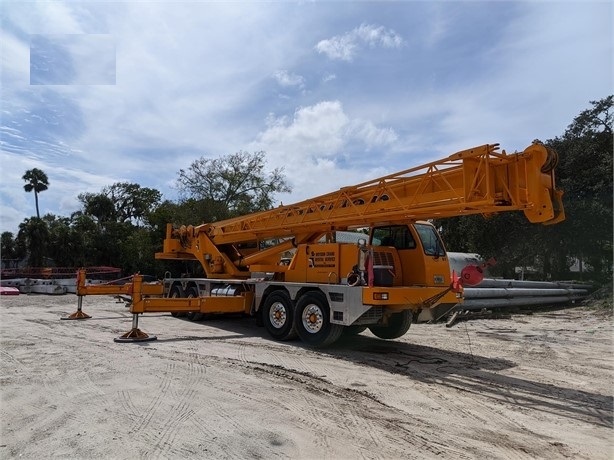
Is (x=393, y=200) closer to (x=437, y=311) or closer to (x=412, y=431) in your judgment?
(x=437, y=311)

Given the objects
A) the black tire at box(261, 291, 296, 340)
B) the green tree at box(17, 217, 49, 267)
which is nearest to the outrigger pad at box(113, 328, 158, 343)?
the black tire at box(261, 291, 296, 340)

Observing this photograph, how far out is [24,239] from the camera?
1699 inches

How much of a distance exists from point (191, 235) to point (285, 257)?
16.4ft

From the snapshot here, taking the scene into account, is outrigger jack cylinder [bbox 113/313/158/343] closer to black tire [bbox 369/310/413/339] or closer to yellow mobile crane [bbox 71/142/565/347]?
yellow mobile crane [bbox 71/142/565/347]

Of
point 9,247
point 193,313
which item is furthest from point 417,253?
point 9,247

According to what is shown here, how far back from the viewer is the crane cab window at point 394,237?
33.3ft

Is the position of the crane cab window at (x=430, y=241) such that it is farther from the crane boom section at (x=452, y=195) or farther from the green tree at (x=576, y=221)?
the green tree at (x=576, y=221)

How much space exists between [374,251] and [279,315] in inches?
118

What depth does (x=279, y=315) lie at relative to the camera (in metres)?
11.4

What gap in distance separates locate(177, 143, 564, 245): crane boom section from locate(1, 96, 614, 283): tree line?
21.9m

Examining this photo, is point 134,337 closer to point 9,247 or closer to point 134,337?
point 134,337

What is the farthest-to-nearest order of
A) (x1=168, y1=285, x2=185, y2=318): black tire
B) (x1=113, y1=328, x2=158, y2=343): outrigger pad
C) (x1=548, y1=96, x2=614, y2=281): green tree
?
(x1=548, y1=96, x2=614, y2=281): green tree < (x1=168, y1=285, x2=185, y2=318): black tire < (x1=113, y1=328, x2=158, y2=343): outrigger pad

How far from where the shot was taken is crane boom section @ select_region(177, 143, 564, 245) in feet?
23.1

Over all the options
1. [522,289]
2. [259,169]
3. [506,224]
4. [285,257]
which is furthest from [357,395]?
[259,169]
